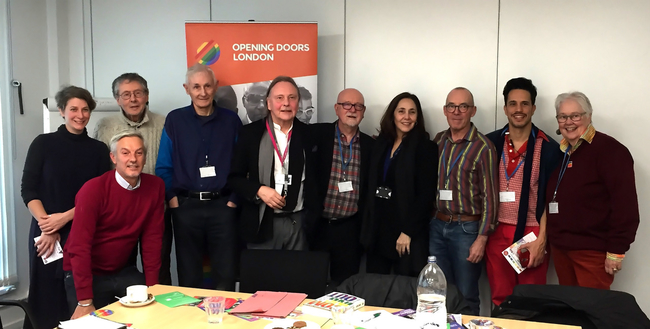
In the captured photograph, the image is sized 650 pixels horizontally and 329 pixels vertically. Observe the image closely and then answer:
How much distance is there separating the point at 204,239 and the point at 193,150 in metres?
0.63

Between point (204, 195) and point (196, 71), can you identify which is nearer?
point (204, 195)

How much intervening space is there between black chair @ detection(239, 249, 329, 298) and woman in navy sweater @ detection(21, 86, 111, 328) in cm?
142

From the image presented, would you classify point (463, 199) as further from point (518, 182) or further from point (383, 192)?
point (383, 192)

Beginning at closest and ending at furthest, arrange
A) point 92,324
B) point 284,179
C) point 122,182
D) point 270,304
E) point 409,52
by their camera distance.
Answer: point 92,324
point 270,304
point 122,182
point 284,179
point 409,52

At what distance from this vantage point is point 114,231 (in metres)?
3.09

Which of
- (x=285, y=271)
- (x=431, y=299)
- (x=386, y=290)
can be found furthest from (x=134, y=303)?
(x=431, y=299)

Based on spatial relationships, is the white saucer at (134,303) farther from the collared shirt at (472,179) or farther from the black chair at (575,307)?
the collared shirt at (472,179)

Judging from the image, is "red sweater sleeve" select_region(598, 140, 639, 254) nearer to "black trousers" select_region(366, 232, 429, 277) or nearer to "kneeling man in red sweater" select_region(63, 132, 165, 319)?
"black trousers" select_region(366, 232, 429, 277)

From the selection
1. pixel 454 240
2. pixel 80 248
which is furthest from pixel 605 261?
pixel 80 248

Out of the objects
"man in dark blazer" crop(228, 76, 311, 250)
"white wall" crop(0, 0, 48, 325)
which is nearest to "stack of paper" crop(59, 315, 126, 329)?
"man in dark blazer" crop(228, 76, 311, 250)

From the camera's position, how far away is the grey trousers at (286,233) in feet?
11.6

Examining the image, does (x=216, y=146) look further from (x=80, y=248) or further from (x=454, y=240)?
(x=454, y=240)

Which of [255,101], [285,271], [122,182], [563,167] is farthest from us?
[255,101]

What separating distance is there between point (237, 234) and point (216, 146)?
642mm
